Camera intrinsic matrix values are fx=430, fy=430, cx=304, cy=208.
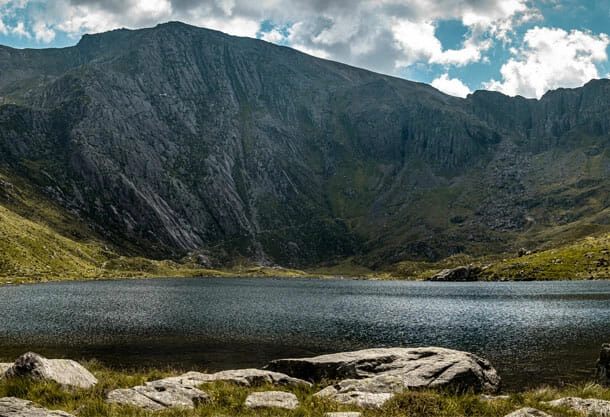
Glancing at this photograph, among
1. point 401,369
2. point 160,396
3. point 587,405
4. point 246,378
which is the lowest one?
point 401,369

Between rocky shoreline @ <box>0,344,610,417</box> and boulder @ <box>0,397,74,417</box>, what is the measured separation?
0.10 feet

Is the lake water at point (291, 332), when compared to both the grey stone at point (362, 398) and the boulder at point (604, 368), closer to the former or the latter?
the boulder at point (604, 368)

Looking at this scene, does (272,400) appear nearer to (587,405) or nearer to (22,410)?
(22,410)

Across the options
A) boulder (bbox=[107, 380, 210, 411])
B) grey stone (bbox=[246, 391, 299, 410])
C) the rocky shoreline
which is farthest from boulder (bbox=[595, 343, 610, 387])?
boulder (bbox=[107, 380, 210, 411])

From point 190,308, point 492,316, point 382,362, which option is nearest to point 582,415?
point 382,362

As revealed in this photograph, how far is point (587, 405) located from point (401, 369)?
13.0 metres

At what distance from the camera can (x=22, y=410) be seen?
15797 mm

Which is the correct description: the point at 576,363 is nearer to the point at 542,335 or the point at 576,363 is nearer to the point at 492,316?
the point at 542,335

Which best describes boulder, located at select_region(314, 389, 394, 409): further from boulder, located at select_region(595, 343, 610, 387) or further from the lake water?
boulder, located at select_region(595, 343, 610, 387)

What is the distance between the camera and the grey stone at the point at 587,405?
1845cm

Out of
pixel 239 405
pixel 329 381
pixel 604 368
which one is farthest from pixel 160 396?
pixel 604 368

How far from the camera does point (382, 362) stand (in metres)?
33.4

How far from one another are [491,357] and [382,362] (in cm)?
2709

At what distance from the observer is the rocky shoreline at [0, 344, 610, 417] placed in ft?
65.5
